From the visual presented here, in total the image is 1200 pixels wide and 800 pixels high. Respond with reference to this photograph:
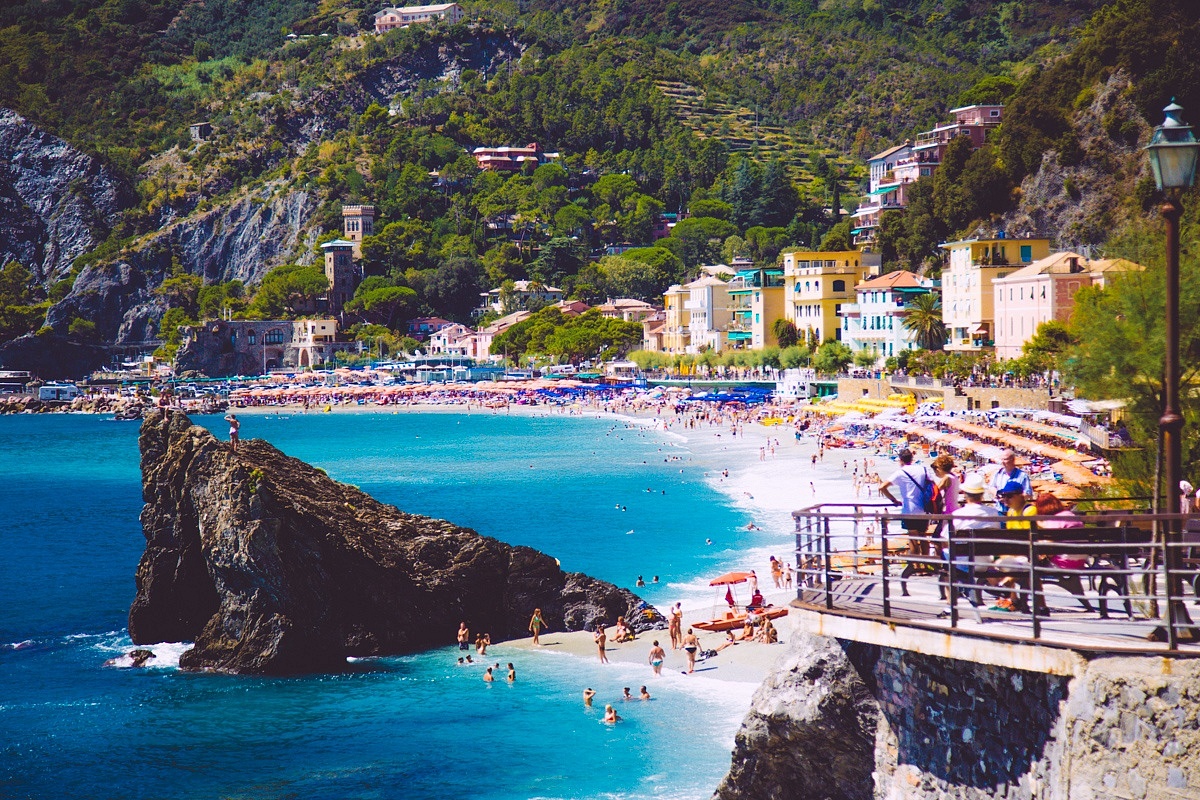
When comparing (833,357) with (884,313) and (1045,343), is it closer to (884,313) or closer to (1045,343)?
(884,313)

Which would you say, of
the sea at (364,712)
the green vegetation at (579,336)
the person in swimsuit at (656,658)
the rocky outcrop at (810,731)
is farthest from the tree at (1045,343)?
the green vegetation at (579,336)

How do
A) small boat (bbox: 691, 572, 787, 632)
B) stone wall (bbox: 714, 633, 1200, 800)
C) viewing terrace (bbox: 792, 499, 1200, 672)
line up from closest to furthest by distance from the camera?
stone wall (bbox: 714, 633, 1200, 800) < viewing terrace (bbox: 792, 499, 1200, 672) < small boat (bbox: 691, 572, 787, 632)

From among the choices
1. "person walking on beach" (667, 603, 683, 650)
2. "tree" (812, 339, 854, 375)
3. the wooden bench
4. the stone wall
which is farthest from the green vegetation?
the wooden bench

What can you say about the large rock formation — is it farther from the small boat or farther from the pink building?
the pink building

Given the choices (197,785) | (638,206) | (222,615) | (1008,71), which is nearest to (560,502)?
(222,615)

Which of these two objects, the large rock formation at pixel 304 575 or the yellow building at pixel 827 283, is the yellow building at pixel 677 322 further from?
the large rock formation at pixel 304 575

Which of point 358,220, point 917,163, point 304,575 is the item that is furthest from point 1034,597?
point 358,220
